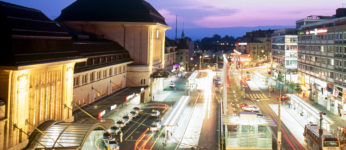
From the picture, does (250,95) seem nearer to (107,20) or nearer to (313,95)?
(313,95)

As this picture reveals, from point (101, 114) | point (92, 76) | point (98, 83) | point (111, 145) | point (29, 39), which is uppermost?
point (29, 39)

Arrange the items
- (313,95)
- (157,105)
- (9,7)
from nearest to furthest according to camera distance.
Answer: (9,7) → (157,105) → (313,95)

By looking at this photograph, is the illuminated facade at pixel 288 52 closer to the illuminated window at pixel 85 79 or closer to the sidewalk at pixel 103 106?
the sidewalk at pixel 103 106

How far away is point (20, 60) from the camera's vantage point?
77.0 feet

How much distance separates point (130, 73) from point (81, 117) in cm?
3228

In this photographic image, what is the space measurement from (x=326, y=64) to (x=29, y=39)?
63.8m

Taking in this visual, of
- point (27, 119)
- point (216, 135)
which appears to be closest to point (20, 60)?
point (27, 119)

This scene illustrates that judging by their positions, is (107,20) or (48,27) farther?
(107,20)

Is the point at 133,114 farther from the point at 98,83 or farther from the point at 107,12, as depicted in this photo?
the point at 107,12

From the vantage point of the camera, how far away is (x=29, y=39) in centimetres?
2667

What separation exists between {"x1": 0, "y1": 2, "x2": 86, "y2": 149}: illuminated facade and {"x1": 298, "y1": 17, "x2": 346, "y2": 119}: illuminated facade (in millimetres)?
46431

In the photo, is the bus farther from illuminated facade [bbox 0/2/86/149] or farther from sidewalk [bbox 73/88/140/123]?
illuminated facade [bbox 0/2/86/149]

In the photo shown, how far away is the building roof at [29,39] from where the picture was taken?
2403 centimetres

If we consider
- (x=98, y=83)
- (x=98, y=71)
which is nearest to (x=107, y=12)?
(x=98, y=71)
